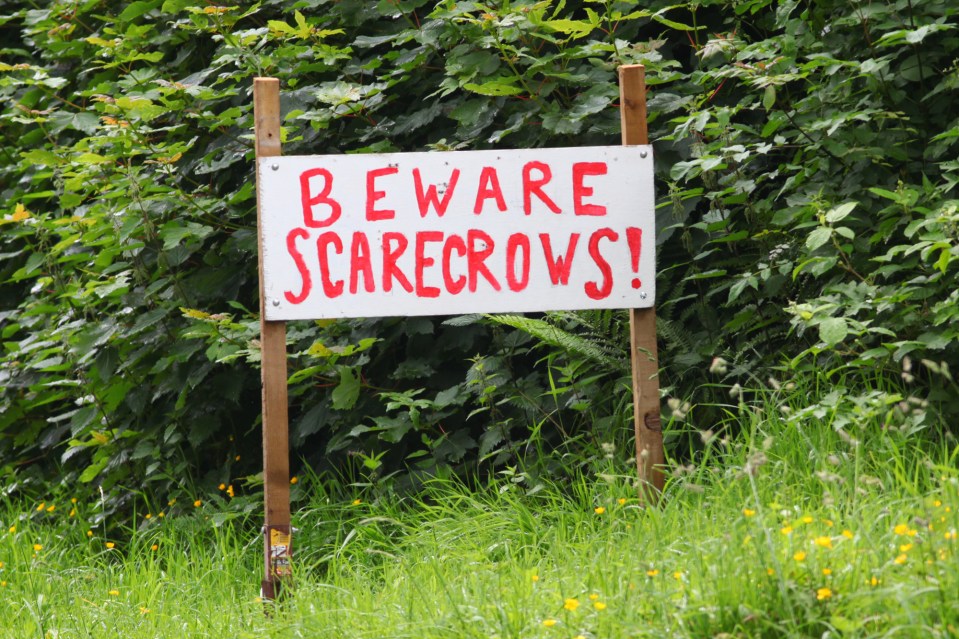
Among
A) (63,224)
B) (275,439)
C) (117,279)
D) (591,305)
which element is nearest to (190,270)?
(117,279)

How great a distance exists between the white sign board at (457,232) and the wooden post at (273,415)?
78 millimetres

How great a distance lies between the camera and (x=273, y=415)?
3.16 m

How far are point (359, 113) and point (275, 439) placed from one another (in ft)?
4.87

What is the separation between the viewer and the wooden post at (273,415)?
10.2ft

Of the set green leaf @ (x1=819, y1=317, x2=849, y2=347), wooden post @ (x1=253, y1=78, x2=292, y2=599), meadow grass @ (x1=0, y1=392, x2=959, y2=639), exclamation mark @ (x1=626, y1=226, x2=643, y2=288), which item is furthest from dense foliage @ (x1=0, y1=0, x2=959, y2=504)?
wooden post @ (x1=253, y1=78, x2=292, y2=599)

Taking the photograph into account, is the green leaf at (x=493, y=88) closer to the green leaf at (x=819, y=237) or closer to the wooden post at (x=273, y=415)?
the wooden post at (x=273, y=415)

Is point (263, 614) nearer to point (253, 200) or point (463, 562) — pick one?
point (463, 562)

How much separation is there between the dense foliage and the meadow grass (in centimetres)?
20

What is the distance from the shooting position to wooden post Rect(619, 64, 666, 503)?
3.21 m

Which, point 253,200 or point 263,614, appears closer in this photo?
point 263,614

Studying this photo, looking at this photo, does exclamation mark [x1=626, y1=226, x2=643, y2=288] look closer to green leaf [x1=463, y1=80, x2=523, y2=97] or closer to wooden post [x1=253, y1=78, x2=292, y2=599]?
green leaf [x1=463, y1=80, x2=523, y2=97]

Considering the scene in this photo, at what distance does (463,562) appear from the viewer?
310 cm

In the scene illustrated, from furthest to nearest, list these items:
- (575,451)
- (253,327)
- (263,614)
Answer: (253,327)
(575,451)
(263,614)

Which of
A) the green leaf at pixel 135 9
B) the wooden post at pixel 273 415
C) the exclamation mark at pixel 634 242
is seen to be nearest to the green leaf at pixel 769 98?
the exclamation mark at pixel 634 242
